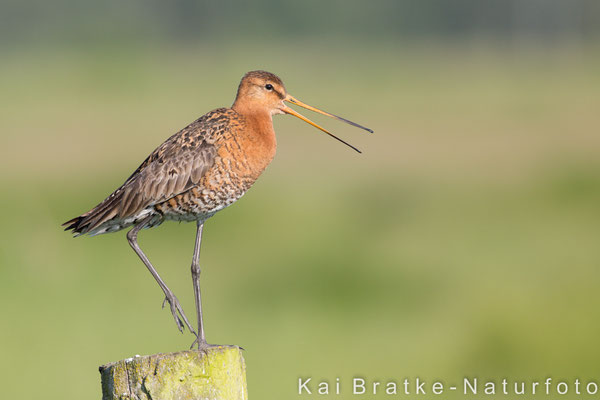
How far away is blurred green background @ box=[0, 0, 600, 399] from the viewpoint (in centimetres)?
1396

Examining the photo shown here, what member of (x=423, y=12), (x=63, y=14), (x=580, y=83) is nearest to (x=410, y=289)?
(x=580, y=83)

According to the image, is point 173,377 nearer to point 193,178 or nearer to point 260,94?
point 193,178

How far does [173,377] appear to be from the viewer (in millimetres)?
6027

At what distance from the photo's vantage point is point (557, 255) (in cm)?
1839

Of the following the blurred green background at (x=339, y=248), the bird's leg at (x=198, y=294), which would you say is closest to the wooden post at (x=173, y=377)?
the bird's leg at (x=198, y=294)

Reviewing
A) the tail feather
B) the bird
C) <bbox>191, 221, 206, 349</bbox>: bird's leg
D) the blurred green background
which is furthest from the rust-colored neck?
the blurred green background

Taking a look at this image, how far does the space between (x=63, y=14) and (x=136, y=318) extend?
8726 centimetres

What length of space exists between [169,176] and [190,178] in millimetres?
139

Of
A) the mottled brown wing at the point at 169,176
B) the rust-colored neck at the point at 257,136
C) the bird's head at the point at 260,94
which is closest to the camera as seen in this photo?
the mottled brown wing at the point at 169,176

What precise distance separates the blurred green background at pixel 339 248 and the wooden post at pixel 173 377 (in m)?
6.64

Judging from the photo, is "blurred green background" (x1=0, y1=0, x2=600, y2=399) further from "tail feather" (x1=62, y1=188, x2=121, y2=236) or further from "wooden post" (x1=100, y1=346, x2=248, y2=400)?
"wooden post" (x1=100, y1=346, x2=248, y2=400)

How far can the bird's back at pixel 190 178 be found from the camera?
789 centimetres

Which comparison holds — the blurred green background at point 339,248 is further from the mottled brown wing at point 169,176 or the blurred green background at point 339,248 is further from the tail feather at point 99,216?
the mottled brown wing at point 169,176

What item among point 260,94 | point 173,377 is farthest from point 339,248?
point 173,377
